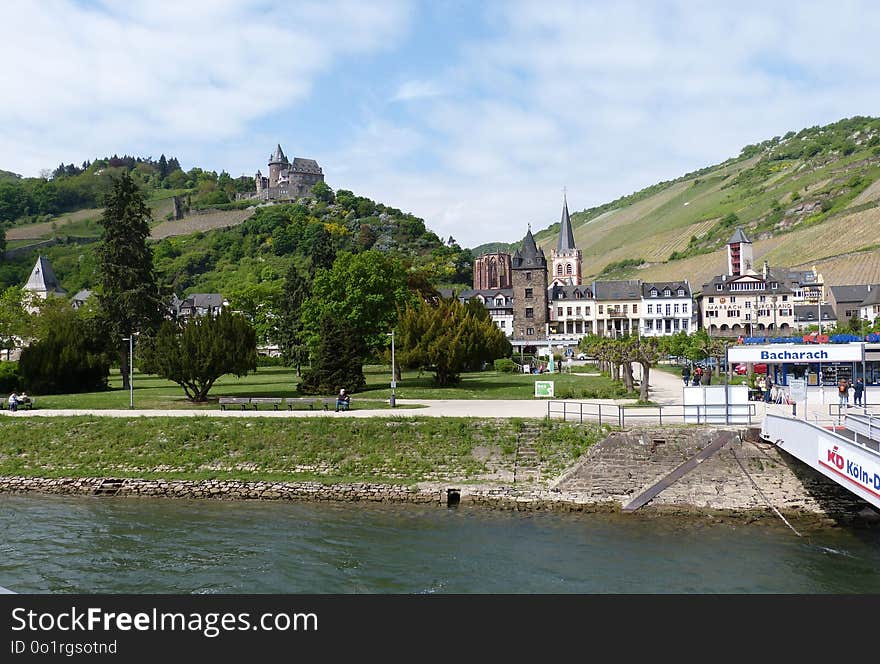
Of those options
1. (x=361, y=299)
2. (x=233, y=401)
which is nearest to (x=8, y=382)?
(x=233, y=401)

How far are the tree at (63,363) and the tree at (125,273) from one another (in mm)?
4171

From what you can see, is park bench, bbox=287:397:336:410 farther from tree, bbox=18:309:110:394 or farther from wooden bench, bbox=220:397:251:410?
tree, bbox=18:309:110:394

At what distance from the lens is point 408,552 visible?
61.6 feet

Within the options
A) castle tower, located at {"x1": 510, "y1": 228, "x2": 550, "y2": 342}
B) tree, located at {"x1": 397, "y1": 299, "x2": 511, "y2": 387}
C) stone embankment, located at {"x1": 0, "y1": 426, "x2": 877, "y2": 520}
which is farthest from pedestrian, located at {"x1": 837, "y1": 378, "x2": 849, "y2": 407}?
castle tower, located at {"x1": 510, "y1": 228, "x2": 550, "y2": 342}

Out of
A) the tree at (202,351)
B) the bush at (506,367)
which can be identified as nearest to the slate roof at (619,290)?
the bush at (506,367)

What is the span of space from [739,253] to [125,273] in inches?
5359

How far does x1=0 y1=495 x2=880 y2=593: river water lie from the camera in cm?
1659

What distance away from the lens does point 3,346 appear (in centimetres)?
6450

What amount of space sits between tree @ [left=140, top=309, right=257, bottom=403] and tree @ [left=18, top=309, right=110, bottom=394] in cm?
874

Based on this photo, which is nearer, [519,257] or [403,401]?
[403,401]

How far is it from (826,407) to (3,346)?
206ft

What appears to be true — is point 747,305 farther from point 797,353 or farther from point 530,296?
point 797,353
